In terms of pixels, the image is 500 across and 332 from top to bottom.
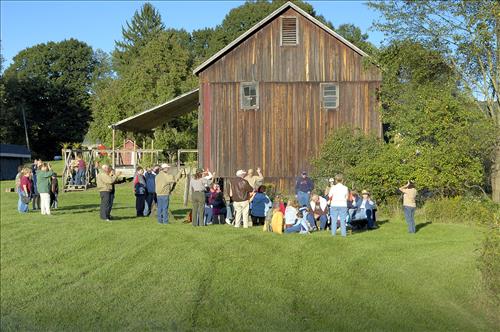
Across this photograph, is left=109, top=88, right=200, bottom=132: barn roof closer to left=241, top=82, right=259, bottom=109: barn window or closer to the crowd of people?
left=241, top=82, right=259, bottom=109: barn window

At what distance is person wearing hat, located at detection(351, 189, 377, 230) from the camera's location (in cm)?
1969

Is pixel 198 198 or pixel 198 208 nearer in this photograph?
pixel 198 198

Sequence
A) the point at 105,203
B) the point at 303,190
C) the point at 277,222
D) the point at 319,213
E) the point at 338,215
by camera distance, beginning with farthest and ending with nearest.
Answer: the point at 303,190
the point at 105,203
the point at 319,213
the point at 277,222
the point at 338,215

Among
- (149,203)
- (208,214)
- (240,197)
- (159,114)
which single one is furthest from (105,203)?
(159,114)

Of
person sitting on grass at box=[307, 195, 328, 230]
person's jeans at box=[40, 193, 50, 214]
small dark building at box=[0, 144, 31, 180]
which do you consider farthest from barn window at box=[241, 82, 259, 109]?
small dark building at box=[0, 144, 31, 180]

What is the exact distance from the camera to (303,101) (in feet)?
98.9

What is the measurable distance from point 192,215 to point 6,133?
57232 mm

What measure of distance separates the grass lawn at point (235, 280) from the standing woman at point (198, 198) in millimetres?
965

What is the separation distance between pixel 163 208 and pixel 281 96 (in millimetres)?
11420

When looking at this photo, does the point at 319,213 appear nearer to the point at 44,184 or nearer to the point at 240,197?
the point at 240,197

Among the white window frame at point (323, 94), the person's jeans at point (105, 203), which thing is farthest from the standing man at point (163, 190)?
the white window frame at point (323, 94)

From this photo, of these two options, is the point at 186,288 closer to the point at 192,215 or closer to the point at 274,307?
the point at 274,307

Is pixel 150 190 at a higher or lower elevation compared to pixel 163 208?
higher

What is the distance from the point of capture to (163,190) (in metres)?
20.1
